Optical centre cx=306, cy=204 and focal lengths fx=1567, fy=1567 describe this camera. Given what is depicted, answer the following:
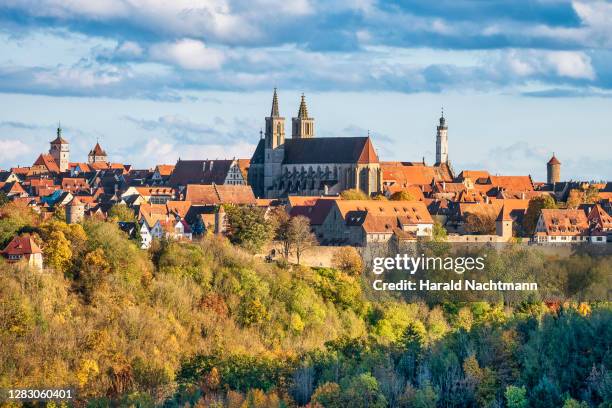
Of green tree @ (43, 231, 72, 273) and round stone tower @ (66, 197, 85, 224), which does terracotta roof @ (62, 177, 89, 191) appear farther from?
green tree @ (43, 231, 72, 273)

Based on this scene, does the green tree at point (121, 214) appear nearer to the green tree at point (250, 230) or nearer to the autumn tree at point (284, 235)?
the green tree at point (250, 230)

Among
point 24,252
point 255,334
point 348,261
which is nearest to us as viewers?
point 24,252

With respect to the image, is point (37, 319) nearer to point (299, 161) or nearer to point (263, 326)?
point (263, 326)

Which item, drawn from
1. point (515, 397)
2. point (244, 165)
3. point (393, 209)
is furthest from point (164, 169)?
point (515, 397)

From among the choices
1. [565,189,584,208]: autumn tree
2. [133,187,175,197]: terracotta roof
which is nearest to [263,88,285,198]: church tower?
[133,187,175,197]: terracotta roof

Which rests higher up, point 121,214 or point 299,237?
point 121,214

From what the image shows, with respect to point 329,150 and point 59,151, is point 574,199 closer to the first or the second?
point 329,150

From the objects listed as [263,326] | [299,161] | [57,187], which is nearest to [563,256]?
[263,326]

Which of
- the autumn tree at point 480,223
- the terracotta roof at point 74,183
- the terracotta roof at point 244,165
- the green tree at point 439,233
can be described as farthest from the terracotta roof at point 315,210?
the terracotta roof at point 74,183
